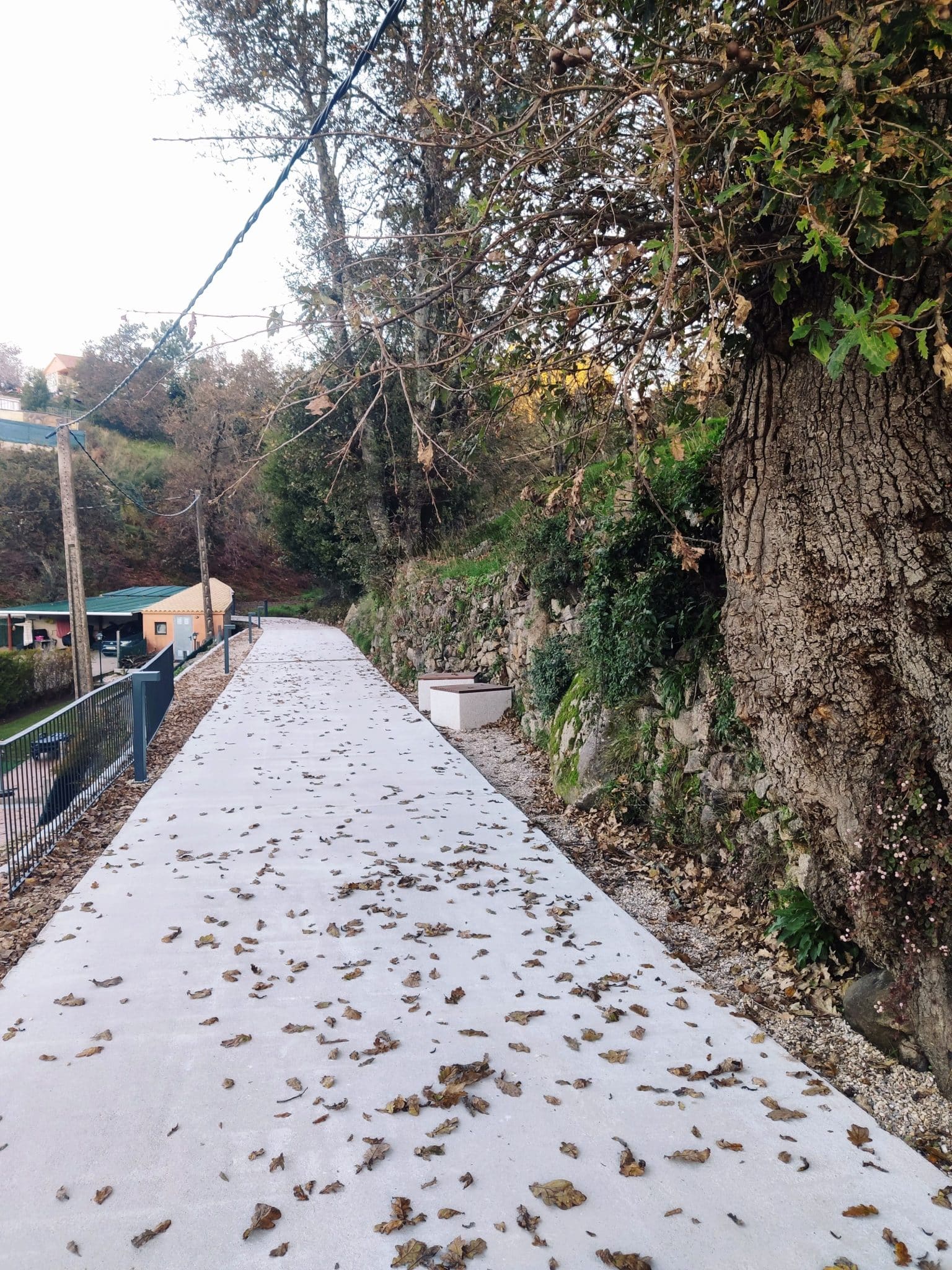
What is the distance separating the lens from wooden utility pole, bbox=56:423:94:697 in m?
12.2

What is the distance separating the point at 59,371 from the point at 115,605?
4269 cm

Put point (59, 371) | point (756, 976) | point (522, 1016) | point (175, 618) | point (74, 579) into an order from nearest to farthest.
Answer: point (522, 1016), point (756, 976), point (74, 579), point (175, 618), point (59, 371)

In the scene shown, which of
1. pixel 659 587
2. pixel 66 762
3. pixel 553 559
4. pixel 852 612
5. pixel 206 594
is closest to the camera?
pixel 852 612

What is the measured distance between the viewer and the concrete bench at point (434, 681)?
1209cm

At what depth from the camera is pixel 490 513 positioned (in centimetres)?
1788

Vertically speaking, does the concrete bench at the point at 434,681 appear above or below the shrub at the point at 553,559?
below

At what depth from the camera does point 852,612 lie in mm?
3482

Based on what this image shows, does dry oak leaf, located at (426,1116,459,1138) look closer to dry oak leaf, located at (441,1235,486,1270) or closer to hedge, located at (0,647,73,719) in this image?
dry oak leaf, located at (441,1235,486,1270)

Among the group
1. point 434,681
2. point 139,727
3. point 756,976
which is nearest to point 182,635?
point 434,681

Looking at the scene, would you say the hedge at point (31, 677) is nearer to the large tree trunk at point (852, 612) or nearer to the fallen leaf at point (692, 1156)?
the large tree trunk at point (852, 612)

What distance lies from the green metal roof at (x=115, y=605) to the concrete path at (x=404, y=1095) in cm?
2834

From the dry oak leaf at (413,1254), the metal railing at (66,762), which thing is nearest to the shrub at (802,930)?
the dry oak leaf at (413,1254)

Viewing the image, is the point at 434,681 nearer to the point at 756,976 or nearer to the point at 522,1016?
the point at 756,976

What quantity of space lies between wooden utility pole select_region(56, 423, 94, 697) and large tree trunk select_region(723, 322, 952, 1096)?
36.4ft
